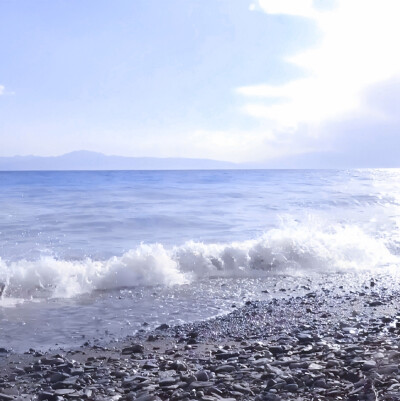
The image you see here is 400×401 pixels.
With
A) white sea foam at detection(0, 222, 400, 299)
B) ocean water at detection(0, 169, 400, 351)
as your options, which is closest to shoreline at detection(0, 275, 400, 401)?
ocean water at detection(0, 169, 400, 351)

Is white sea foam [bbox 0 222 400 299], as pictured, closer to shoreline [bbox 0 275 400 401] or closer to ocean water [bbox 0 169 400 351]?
ocean water [bbox 0 169 400 351]

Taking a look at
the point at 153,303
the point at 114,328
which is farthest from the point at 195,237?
the point at 114,328

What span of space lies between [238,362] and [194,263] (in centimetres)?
689

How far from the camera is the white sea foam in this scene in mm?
10422

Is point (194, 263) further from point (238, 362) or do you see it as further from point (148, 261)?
point (238, 362)

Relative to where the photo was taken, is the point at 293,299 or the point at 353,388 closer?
the point at 353,388

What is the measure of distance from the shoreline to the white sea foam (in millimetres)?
3464

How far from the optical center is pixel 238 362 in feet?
18.0

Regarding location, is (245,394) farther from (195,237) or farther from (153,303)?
(195,237)

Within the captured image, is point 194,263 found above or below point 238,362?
below

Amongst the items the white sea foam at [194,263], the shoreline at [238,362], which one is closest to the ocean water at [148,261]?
the white sea foam at [194,263]

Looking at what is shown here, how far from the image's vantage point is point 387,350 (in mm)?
5715

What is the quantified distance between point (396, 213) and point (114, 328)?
2178 cm

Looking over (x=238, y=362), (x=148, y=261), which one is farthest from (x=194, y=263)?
(x=238, y=362)
